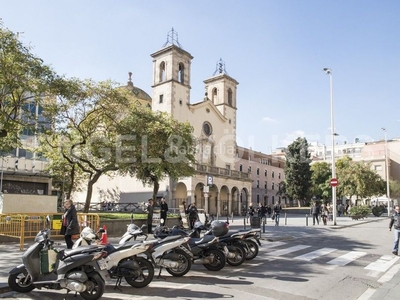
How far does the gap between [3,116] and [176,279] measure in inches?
440

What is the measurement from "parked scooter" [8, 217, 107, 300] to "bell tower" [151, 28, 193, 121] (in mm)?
35156

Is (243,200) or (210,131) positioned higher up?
(210,131)

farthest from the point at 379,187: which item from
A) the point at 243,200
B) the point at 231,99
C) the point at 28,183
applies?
the point at 28,183

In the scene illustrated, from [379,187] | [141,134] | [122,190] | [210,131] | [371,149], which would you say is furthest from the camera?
[371,149]

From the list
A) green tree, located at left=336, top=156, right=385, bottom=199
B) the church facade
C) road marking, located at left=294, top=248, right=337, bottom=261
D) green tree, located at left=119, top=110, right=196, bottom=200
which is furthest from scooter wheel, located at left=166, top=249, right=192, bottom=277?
green tree, located at left=336, top=156, right=385, bottom=199

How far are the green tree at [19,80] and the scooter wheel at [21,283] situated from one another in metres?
8.73

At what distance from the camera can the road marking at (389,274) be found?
8.48 meters

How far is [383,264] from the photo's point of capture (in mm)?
10453

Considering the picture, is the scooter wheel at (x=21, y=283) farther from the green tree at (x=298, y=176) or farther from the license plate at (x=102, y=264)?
the green tree at (x=298, y=176)

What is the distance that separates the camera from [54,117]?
18906mm

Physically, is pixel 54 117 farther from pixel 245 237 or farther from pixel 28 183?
pixel 28 183

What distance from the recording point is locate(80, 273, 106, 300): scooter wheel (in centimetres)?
646

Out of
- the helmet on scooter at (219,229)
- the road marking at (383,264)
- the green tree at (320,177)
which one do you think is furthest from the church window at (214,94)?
the helmet on scooter at (219,229)

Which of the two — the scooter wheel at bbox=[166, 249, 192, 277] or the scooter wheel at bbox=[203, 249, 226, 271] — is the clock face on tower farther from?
the scooter wheel at bbox=[166, 249, 192, 277]
